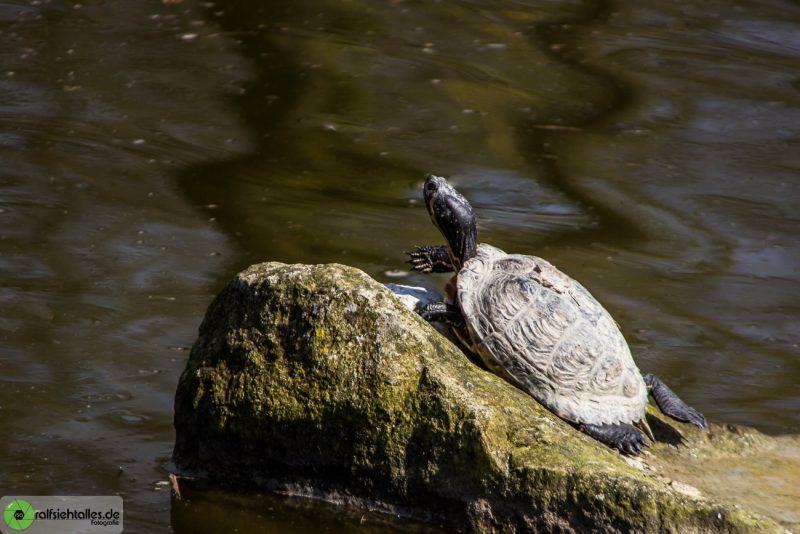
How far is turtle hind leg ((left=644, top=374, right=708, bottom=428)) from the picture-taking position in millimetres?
4449

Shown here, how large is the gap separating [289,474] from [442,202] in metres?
1.67

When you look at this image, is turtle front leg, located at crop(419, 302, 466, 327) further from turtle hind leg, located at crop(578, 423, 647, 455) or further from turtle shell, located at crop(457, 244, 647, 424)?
turtle hind leg, located at crop(578, 423, 647, 455)

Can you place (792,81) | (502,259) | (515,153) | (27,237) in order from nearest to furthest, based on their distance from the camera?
(502,259) < (27,237) < (515,153) < (792,81)

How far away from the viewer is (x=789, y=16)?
10.8 metres

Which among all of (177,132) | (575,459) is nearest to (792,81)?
(177,132)

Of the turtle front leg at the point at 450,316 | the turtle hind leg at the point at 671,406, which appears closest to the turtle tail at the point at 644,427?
the turtle hind leg at the point at 671,406

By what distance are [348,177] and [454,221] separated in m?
2.70

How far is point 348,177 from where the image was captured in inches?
296

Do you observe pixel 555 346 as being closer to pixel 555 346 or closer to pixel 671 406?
pixel 555 346

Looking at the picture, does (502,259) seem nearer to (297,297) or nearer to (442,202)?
(442,202)

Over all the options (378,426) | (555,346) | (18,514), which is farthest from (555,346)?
(18,514)

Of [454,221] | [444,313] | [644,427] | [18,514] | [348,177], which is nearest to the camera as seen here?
[18,514]

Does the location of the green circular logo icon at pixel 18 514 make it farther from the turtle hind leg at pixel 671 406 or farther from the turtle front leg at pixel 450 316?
the turtle hind leg at pixel 671 406

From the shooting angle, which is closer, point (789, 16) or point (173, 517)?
point (173, 517)
